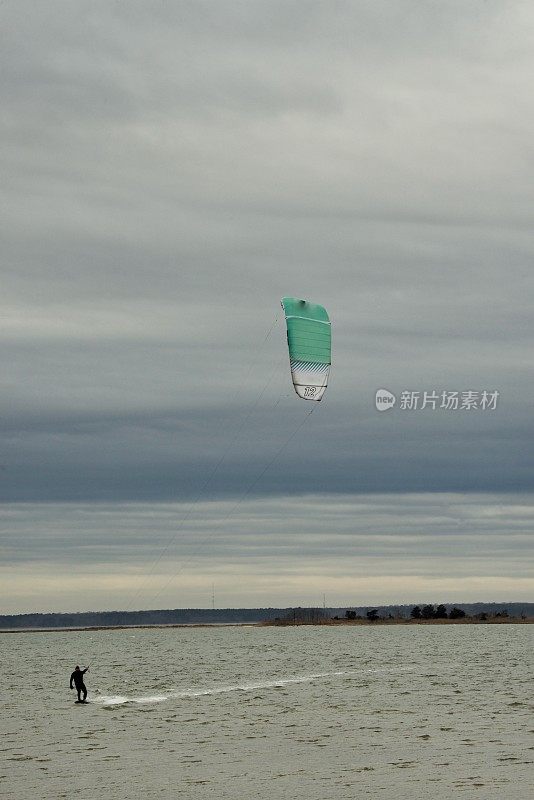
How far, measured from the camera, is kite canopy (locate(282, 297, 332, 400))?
47.8 m

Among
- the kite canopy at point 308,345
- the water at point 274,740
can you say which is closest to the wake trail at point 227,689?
the water at point 274,740

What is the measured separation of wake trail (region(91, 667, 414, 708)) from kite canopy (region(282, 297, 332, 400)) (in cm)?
2804

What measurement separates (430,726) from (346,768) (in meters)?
14.3

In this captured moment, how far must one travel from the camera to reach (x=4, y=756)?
45.4 metres

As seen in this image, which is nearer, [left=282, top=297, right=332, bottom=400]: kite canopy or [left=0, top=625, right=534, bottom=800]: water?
[left=0, top=625, right=534, bottom=800]: water

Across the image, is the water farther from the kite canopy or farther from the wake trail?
the kite canopy

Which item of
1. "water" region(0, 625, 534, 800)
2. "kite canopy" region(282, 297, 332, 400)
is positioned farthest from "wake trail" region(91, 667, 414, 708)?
"kite canopy" region(282, 297, 332, 400)

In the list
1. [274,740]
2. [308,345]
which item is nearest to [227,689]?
[274,740]

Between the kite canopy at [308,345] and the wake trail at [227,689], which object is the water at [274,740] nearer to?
the wake trail at [227,689]

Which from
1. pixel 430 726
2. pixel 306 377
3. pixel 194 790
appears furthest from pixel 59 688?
pixel 194 790

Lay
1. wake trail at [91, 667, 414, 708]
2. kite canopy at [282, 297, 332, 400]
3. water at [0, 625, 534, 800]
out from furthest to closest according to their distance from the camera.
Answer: wake trail at [91, 667, 414, 708]
kite canopy at [282, 297, 332, 400]
water at [0, 625, 534, 800]

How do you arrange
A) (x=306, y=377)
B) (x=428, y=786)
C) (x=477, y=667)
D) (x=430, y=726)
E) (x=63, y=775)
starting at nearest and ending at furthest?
(x=428, y=786)
(x=63, y=775)
(x=306, y=377)
(x=430, y=726)
(x=477, y=667)

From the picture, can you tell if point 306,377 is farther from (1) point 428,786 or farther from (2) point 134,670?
(2) point 134,670

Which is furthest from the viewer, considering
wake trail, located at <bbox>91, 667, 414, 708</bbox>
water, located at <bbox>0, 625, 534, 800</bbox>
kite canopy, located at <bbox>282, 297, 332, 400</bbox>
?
wake trail, located at <bbox>91, 667, 414, 708</bbox>
